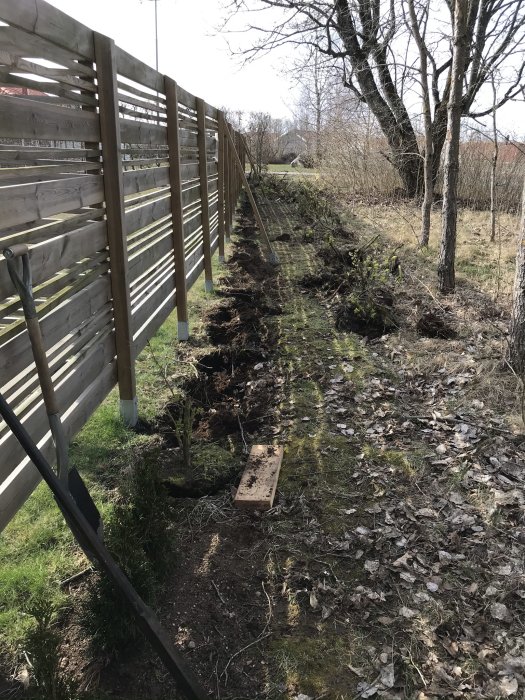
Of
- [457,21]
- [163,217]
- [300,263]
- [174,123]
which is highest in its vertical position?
[457,21]

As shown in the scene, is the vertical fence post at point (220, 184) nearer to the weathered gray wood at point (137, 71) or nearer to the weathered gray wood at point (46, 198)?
the weathered gray wood at point (137, 71)

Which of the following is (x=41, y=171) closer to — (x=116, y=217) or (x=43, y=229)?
(x=43, y=229)

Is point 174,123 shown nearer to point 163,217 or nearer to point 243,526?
point 163,217

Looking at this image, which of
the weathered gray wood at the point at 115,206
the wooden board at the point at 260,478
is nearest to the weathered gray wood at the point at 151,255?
the weathered gray wood at the point at 115,206

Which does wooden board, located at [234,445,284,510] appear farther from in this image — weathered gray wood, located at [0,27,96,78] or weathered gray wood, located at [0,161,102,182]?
weathered gray wood, located at [0,27,96,78]

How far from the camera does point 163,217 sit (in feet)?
16.1

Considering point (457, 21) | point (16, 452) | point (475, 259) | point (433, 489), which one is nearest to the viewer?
point (16, 452)

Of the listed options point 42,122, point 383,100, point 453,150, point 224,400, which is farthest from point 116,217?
point 383,100

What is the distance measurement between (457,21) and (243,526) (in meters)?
6.72

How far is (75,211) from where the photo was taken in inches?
124

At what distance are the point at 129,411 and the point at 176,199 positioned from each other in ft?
7.47

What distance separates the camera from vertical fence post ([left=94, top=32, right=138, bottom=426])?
3.16 metres

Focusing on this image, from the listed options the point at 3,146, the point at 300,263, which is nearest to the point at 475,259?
the point at 300,263

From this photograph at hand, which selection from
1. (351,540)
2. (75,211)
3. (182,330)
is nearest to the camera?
(351,540)
